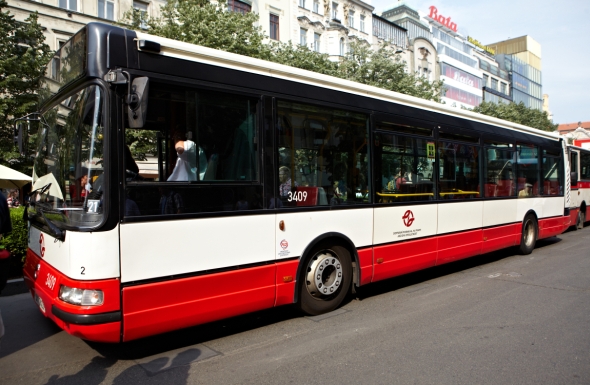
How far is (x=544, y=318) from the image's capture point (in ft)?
18.0

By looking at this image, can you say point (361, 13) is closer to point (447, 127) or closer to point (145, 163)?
point (447, 127)

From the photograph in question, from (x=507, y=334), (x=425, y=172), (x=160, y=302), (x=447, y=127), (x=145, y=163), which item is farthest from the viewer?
(x=447, y=127)

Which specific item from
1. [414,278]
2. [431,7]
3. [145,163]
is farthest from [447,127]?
[431,7]

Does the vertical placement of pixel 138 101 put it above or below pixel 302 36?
below

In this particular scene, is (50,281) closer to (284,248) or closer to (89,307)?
(89,307)

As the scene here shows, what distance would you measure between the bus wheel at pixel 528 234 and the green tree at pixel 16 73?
1384 centimetres

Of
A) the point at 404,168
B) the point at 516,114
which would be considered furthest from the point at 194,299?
the point at 516,114

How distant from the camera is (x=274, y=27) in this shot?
32.1 m

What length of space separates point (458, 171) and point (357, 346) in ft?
15.0

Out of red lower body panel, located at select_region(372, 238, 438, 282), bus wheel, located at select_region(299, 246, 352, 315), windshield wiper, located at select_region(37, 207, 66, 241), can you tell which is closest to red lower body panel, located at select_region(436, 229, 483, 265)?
red lower body panel, located at select_region(372, 238, 438, 282)

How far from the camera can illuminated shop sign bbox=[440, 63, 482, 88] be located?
5197 centimetres

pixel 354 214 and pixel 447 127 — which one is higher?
pixel 447 127

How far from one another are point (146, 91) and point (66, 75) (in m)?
1.13

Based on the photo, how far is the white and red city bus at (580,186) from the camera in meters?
15.2
